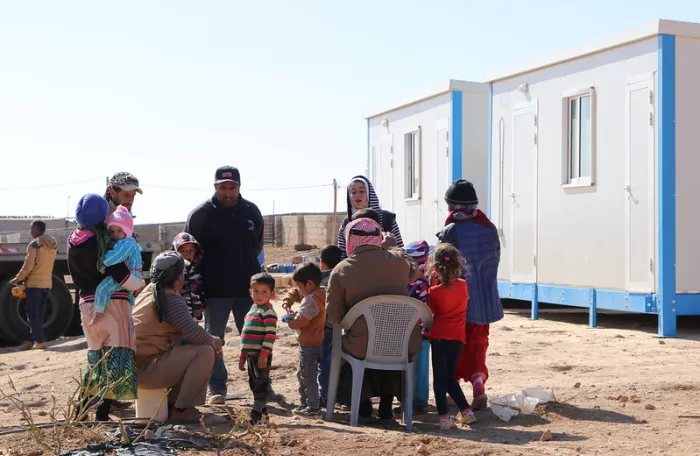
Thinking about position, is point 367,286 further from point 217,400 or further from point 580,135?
point 580,135

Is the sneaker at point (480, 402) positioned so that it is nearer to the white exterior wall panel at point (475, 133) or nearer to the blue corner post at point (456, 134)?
the blue corner post at point (456, 134)

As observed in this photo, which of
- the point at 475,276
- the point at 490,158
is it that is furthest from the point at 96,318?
the point at 490,158

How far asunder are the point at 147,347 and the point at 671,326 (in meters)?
6.11

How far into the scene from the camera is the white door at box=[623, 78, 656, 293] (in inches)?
397

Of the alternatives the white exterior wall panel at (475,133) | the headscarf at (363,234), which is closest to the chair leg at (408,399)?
the headscarf at (363,234)

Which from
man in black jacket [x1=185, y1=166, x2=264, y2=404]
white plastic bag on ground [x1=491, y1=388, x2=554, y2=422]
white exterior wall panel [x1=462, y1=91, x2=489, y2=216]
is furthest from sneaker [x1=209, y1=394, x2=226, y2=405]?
white exterior wall panel [x1=462, y1=91, x2=489, y2=216]

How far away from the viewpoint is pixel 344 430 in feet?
18.5

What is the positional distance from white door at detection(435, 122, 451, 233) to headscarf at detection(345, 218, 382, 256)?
741 cm

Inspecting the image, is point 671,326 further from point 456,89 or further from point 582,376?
point 456,89

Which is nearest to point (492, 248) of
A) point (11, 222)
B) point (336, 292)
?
point (336, 292)

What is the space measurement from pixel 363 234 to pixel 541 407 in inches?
66.6

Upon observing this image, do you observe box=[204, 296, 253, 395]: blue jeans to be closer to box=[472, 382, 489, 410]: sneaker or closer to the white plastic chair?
the white plastic chair

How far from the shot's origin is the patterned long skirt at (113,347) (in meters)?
5.53

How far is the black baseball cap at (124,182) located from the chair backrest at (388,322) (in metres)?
1.66
